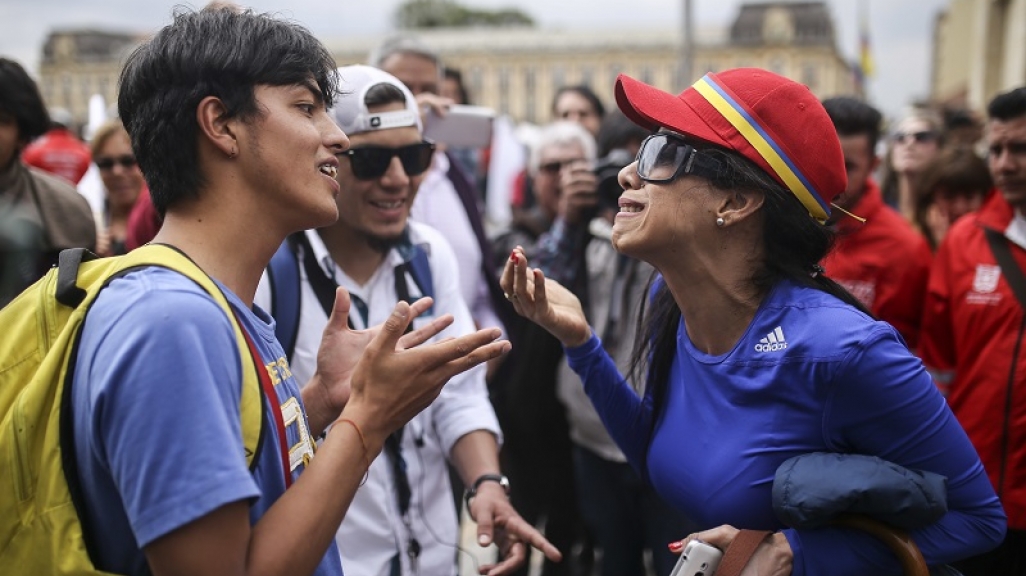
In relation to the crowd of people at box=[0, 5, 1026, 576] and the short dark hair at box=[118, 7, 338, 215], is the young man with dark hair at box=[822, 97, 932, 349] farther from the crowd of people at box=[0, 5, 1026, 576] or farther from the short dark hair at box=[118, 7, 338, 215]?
the short dark hair at box=[118, 7, 338, 215]

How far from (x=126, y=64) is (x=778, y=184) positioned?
56.1 inches

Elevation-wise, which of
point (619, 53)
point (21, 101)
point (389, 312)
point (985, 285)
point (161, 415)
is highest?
point (21, 101)

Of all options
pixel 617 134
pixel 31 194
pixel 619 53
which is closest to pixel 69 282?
pixel 31 194

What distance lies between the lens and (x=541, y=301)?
2336 mm

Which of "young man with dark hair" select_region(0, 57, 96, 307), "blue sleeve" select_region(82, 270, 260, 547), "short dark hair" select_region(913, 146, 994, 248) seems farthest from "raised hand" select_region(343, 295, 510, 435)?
"short dark hair" select_region(913, 146, 994, 248)

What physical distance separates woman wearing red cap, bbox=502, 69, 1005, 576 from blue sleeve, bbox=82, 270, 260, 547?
3.43ft

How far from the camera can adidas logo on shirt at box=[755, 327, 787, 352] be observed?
80.7 inches

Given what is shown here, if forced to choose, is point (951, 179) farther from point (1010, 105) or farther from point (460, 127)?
point (460, 127)

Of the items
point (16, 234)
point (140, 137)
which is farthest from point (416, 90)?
point (140, 137)

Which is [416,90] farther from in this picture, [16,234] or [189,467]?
[189,467]

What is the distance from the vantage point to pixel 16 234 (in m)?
2.99

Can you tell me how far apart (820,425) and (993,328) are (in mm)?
1628

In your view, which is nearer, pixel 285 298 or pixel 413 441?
pixel 285 298

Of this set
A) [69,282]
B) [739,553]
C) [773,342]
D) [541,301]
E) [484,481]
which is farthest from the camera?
[484,481]
